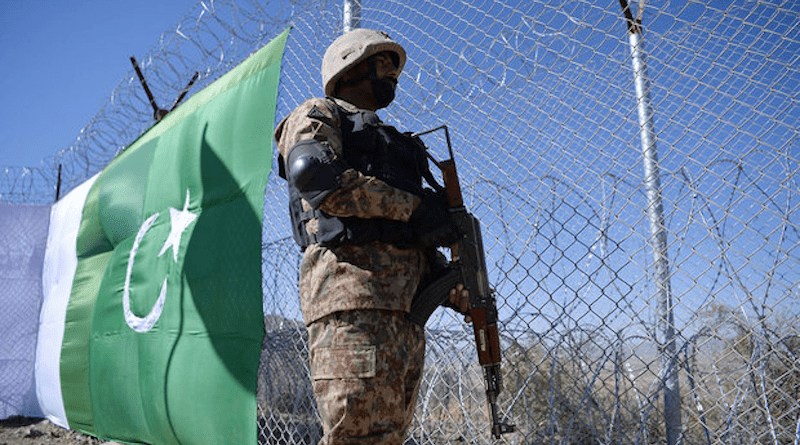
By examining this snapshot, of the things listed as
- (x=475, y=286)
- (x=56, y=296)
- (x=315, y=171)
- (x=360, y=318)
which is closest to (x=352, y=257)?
(x=360, y=318)

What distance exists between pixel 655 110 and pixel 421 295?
3.11 ft

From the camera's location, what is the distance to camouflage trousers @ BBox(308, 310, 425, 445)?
162 cm

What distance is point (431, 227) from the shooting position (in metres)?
1.80

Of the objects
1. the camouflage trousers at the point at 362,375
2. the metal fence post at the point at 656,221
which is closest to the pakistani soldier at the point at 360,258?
the camouflage trousers at the point at 362,375

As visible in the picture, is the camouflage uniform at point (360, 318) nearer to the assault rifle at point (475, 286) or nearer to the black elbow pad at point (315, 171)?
the black elbow pad at point (315, 171)

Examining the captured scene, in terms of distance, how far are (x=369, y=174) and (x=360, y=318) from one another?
452mm

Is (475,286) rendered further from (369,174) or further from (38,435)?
(38,435)

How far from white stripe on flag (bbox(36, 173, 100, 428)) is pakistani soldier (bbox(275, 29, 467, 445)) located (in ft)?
13.4

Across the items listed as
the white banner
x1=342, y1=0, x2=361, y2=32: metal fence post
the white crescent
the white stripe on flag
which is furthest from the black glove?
the white banner

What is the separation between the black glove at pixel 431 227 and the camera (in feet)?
5.88

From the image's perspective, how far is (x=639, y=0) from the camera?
189cm

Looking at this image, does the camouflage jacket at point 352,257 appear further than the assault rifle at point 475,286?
No

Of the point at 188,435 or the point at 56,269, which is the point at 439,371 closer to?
the point at 188,435

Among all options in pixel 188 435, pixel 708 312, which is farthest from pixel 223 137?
pixel 708 312
